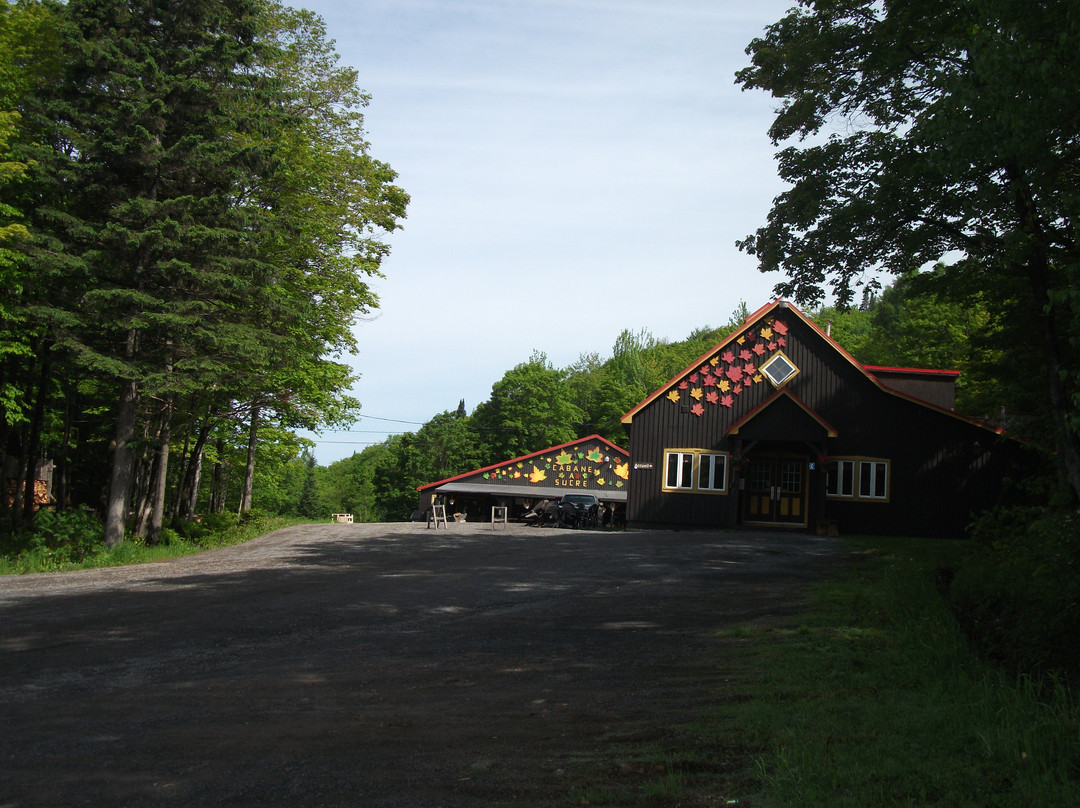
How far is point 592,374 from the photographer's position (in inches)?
3728

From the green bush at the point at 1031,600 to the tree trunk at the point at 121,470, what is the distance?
17.9 meters

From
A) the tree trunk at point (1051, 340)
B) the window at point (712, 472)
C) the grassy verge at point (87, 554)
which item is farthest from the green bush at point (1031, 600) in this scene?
the grassy verge at point (87, 554)

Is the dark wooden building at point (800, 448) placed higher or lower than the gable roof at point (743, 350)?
lower

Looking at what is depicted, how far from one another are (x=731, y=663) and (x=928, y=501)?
2246 cm

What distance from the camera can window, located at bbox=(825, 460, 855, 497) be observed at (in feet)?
93.1

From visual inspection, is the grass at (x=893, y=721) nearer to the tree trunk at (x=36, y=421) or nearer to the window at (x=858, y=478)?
the window at (x=858, y=478)

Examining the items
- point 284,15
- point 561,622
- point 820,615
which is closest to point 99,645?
point 561,622

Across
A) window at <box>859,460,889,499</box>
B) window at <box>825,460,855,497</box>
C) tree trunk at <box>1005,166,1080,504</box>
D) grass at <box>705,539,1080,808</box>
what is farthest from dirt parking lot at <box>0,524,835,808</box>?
window at <box>859,460,889,499</box>

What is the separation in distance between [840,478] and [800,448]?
5.30 feet

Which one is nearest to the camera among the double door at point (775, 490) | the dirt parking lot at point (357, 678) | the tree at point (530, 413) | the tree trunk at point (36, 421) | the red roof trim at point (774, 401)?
the dirt parking lot at point (357, 678)

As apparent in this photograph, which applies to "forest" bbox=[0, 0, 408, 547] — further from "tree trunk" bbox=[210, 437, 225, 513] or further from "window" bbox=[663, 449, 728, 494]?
"tree trunk" bbox=[210, 437, 225, 513]

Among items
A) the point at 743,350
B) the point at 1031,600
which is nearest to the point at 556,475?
the point at 743,350

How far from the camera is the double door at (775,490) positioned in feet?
94.4

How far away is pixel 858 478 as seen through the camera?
28359 millimetres
